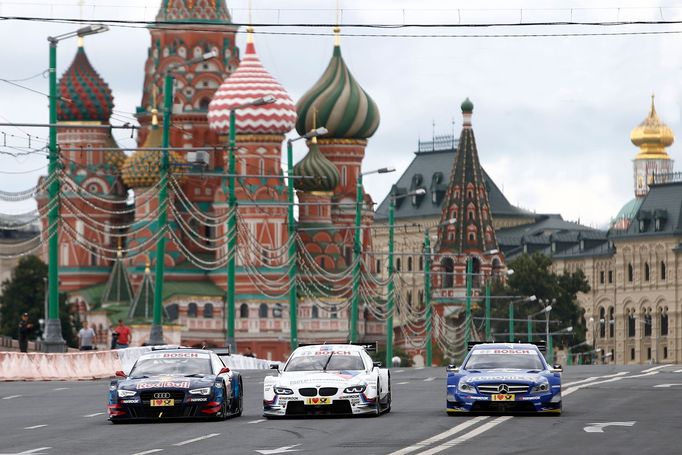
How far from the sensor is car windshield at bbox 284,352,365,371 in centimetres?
3544

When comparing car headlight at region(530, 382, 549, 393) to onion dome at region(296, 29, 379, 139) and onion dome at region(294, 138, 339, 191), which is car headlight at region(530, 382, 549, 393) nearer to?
onion dome at region(294, 138, 339, 191)

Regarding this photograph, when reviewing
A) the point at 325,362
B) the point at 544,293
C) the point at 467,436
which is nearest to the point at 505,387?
the point at 325,362

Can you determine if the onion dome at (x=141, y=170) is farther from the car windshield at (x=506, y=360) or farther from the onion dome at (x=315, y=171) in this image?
the car windshield at (x=506, y=360)

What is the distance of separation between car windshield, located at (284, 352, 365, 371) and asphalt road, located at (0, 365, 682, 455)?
1024 mm

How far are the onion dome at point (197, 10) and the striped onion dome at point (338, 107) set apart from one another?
13.8 m

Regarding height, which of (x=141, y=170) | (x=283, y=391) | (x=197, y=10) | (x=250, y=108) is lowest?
(x=283, y=391)

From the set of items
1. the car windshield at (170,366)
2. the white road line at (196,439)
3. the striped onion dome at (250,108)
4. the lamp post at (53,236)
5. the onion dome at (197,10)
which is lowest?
the white road line at (196,439)

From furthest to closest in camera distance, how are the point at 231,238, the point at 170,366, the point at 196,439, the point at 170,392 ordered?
the point at 231,238 → the point at 170,366 → the point at 170,392 → the point at 196,439

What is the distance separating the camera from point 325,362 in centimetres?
3566

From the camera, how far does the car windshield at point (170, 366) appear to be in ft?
114

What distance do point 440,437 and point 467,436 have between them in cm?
37

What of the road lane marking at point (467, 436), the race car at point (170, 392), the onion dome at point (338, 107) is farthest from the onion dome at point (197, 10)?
the road lane marking at point (467, 436)

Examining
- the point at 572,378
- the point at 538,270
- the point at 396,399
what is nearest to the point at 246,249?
the point at 538,270

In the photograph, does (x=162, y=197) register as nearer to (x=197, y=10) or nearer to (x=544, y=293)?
(x=197, y=10)
